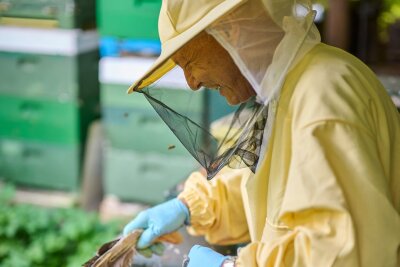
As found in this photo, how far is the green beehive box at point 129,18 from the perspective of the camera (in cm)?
404

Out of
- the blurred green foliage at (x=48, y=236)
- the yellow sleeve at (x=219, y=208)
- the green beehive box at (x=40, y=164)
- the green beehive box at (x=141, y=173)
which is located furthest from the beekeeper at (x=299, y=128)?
the green beehive box at (x=40, y=164)

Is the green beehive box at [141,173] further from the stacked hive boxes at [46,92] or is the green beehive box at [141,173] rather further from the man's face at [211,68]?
the man's face at [211,68]

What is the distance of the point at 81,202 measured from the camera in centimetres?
475

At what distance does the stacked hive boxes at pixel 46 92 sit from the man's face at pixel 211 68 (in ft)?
9.33

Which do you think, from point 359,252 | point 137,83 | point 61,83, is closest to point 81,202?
point 61,83

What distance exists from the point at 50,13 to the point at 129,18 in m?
0.56

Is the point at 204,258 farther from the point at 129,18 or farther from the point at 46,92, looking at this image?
the point at 46,92

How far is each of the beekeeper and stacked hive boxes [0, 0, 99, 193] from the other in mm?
2818

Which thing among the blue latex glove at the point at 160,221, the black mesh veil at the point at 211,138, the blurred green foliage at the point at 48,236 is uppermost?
the black mesh veil at the point at 211,138

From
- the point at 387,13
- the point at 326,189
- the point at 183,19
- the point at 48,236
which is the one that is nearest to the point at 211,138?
the point at 183,19

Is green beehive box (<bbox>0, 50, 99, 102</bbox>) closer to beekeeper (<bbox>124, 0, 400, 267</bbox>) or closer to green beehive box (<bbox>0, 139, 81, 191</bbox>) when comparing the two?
green beehive box (<bbox>0, 139, 81, 191</bbox>)

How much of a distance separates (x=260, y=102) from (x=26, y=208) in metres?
3.16

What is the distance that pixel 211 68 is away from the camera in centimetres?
155

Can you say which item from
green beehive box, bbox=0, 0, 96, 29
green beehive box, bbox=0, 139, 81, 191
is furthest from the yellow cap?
green beehive box, bbox=0, 139, 81, 191
